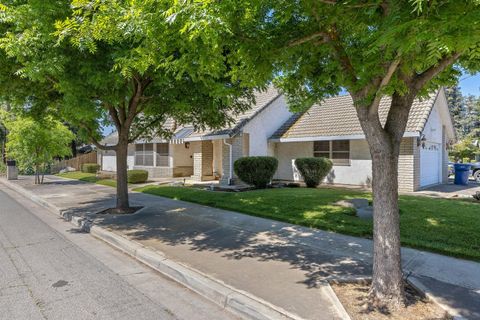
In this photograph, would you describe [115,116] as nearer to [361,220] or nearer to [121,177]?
[121,177]

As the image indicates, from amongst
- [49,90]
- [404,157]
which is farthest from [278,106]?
[49,90]

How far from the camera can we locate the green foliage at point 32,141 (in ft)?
65.3

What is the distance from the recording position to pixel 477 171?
66.8 feet

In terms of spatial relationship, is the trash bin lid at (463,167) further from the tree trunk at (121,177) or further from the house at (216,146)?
the tree trunk at (121,177)

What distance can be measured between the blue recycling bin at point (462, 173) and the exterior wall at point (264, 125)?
10.0 meters

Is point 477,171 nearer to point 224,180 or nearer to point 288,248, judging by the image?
point 224,180

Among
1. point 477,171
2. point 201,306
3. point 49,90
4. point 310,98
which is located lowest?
point 201,306

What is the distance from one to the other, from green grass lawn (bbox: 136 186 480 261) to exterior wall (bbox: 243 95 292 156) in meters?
5.59

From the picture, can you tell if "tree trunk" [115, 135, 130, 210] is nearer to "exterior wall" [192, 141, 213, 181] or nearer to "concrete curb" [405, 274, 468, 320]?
"concrete curb" [405, 274, 468, 320]

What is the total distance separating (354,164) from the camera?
16.8 metres

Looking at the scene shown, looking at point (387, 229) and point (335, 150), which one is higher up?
point (335, 150)

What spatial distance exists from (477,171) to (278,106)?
13209 mm

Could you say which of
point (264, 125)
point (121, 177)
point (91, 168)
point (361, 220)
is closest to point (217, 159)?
point (264, 125)

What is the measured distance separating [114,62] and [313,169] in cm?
1091
